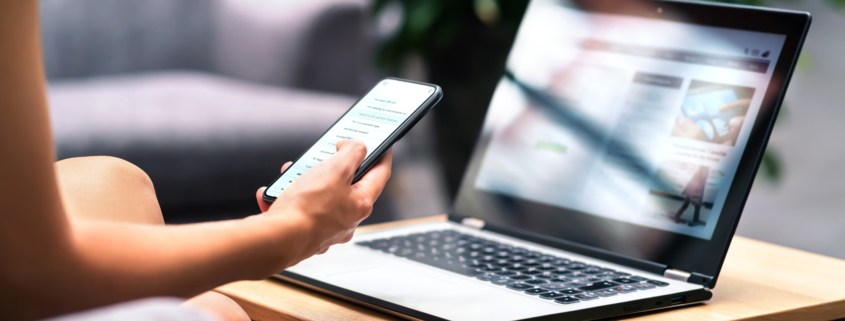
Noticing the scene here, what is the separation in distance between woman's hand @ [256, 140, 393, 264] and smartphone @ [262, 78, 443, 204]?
3cm

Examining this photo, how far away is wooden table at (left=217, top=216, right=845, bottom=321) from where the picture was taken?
0.50m

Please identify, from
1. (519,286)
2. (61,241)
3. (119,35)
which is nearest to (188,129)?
(119,35)

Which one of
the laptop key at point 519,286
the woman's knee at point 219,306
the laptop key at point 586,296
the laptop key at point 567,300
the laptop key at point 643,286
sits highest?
the laptop key at point 643,286

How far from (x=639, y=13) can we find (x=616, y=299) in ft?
1.11

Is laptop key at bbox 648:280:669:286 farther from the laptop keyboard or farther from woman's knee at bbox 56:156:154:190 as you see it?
woman's knee at bbox 56:156:154:190

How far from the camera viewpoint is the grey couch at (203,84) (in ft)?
4.66

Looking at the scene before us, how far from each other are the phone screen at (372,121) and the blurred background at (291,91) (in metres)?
0.93

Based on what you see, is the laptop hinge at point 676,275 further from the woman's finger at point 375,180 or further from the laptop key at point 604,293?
the woman's finger at point 375,180

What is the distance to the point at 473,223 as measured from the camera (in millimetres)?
759

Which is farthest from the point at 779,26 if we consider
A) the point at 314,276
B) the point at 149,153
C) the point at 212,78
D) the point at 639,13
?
the point at 212,78

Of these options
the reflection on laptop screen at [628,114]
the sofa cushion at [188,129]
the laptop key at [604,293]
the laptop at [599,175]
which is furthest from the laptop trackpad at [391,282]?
the sofa cushion at [188,129]

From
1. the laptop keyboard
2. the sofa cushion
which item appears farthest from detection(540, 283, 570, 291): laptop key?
the sofa cushion

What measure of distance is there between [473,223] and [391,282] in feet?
0.79

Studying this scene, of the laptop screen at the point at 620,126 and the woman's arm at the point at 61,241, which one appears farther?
the laptop screen at the point at 620,126
